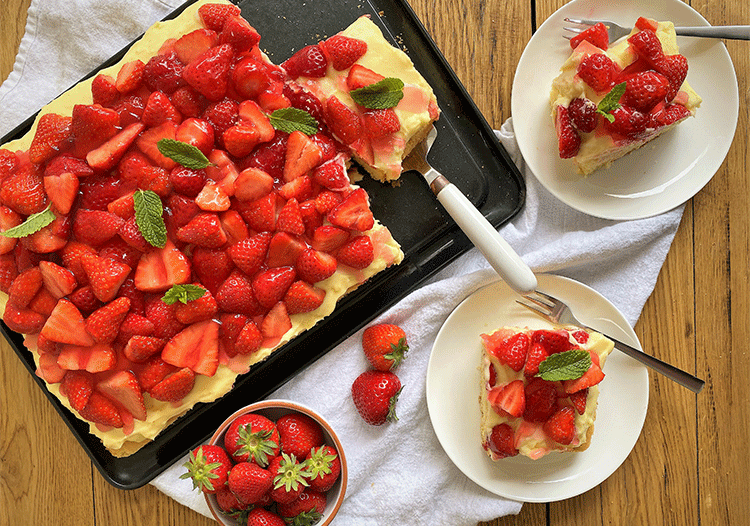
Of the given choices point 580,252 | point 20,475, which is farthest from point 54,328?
point 580,252

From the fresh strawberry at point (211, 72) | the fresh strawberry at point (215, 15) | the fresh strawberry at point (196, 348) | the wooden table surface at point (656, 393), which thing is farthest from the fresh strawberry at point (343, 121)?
the fresh strawberry at point (196, 348)

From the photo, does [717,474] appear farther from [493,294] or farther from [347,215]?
[347,215]

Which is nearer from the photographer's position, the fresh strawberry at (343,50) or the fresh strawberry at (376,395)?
the fresh strawberry at (343,50)

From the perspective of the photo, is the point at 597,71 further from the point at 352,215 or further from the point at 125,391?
the point at 125,391

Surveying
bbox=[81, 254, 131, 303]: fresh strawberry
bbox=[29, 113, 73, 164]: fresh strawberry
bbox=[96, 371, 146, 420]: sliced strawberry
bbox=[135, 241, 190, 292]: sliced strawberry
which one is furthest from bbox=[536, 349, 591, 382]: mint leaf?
bbox=[29, 113, 73, 164]: fresh strawberry

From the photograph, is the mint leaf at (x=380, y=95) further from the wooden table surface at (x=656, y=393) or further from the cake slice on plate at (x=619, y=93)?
the cake slice on plate at (x=619, y=93)

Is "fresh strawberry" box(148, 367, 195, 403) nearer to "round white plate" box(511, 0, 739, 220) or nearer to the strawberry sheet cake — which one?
the strawberry sheet cake

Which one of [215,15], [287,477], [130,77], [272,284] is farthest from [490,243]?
[130,77]
